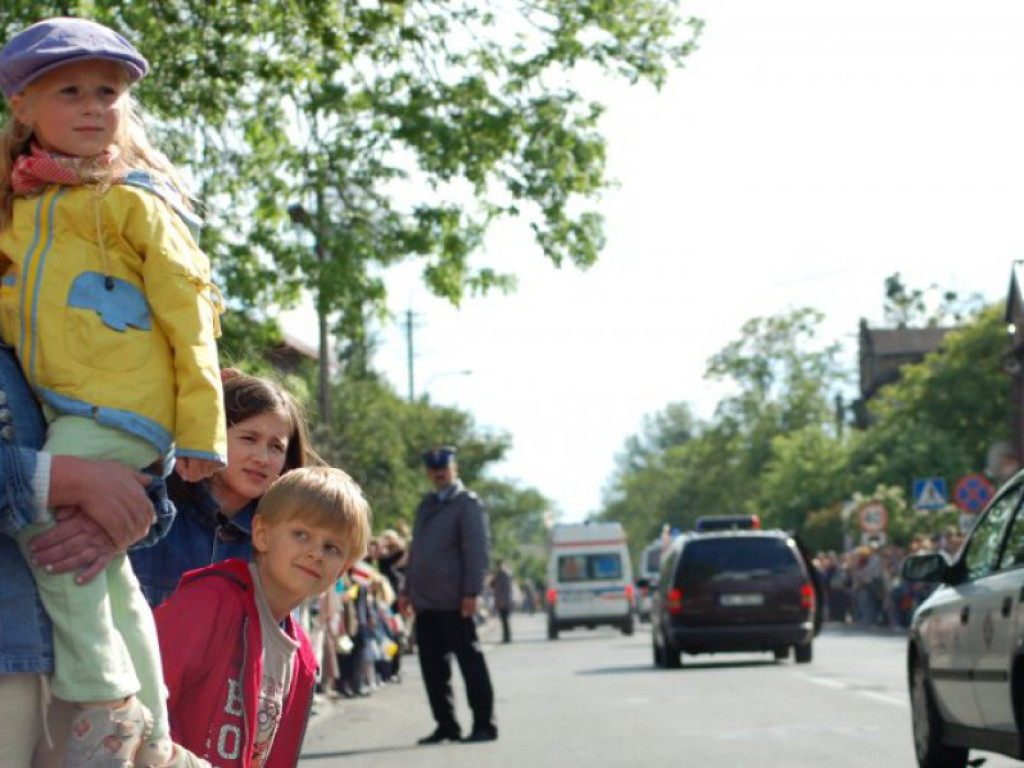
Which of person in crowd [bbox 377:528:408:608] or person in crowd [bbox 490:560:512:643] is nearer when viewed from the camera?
person in crowd [bbox 377:528:408:608]

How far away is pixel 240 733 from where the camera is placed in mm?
4234

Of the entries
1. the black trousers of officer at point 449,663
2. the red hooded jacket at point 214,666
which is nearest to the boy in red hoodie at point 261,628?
the red hooded jacket at point 214,666

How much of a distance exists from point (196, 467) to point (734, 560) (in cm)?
2317

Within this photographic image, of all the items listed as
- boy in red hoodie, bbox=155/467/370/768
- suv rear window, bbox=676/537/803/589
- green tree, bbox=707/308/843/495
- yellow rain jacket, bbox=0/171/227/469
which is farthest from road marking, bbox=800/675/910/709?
green tree, bbox=707/308/843/495

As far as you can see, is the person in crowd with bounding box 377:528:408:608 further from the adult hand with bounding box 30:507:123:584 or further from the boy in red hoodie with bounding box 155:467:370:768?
the adult hand with bounding box 30:507:123:584

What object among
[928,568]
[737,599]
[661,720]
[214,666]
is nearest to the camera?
[214,666]

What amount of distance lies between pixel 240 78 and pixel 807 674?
889 cm

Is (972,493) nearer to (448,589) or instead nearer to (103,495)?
(448,589)

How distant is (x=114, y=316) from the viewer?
3471mm

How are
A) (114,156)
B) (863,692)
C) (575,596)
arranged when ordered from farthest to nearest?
(575,596) → (863,692) → (114,156)

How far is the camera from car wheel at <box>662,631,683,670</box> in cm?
2583

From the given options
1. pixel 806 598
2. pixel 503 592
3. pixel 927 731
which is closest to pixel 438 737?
pixel 927 731

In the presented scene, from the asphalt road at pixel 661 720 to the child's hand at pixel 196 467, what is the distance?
329 inches

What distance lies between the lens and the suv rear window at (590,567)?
168 feet
